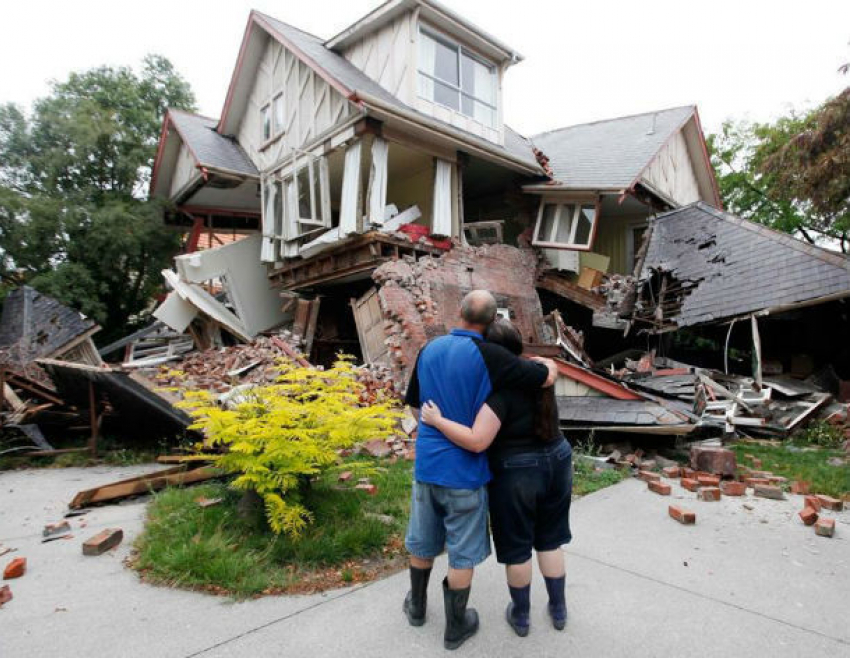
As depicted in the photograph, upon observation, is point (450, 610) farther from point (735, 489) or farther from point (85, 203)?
point (85, 203)

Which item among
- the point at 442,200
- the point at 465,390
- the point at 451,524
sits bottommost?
the point at 451,524

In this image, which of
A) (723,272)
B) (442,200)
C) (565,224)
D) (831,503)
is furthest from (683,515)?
(565,224)

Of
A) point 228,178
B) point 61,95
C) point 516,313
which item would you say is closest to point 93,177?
point 61,95

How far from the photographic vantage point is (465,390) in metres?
2.34

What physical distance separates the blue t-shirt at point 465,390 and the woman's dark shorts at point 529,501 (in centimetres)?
11

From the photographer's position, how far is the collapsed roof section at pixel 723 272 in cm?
820

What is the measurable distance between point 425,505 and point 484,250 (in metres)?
8.95

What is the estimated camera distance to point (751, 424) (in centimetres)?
728

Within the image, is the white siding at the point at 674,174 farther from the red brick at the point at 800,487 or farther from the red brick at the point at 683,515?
the red brick at the point at 683,515

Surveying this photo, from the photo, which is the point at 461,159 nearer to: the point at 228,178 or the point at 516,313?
the point at 516,313

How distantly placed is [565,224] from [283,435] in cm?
1058

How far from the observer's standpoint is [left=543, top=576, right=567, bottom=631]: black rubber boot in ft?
8.02

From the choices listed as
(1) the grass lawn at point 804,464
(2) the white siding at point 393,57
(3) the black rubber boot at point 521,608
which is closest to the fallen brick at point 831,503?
(1) the grass lawn at point 804,464

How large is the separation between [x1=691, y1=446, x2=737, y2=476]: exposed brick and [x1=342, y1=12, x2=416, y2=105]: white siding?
856cm
